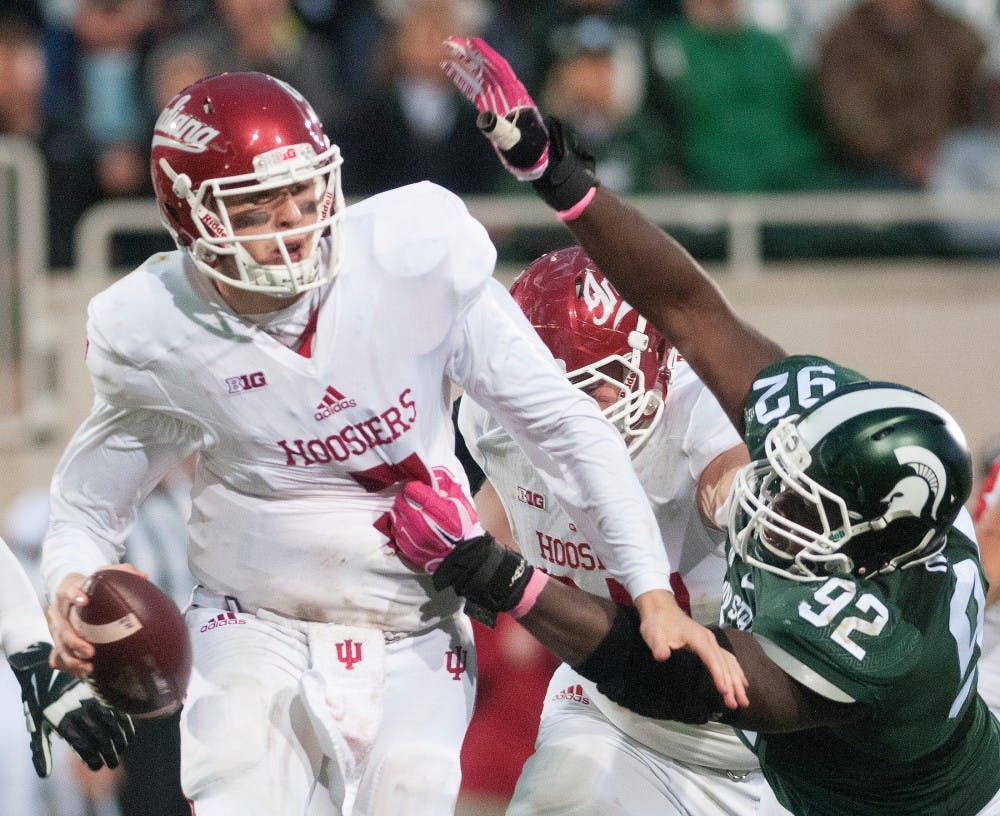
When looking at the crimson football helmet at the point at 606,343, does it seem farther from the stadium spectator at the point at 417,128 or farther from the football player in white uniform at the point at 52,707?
the stadium spectator at the point at 417,128

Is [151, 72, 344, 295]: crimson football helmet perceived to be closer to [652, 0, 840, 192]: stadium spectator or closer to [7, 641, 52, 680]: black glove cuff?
[7, 641, 52, 680]: black glove cuff

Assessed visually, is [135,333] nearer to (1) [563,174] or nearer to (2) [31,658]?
(2) [31,658]

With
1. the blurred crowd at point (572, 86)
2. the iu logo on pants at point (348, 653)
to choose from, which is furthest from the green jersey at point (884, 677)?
the blurred crowd at point (572, 86)

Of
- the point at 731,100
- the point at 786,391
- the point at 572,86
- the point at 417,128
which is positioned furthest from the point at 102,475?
the point at 731,100

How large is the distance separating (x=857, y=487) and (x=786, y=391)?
39 centimetres

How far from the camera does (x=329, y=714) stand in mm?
3135

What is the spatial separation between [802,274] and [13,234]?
303 cm

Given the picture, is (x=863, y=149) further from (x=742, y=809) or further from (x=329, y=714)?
(x=329, y=714)

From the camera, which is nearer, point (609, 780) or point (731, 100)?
point (609, 780)

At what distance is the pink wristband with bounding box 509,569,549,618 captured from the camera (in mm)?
3018

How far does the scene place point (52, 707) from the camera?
337cm

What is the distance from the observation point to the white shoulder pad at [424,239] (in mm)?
3137

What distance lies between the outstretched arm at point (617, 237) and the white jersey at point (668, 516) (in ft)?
0.72

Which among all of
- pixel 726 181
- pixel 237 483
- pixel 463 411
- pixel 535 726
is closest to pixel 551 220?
pixel 726 181
